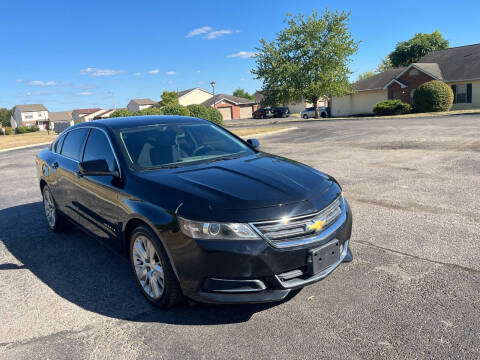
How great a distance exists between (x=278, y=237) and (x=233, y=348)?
86 centimetres

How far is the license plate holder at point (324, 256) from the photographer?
3039 millimetres

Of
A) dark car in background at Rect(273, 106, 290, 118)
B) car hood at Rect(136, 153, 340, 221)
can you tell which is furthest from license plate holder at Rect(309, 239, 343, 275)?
dark car in background at Rect(273, 106, 290, 118)

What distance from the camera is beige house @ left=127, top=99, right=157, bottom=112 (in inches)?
4122

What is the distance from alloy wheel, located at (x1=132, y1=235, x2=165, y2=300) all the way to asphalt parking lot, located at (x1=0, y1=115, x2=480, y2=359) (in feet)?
0.63

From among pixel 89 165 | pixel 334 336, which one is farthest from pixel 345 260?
pixel 89 165

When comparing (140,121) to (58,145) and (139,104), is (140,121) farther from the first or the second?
(139,104)

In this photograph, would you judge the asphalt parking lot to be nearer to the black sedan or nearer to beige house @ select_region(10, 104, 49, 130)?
the black sedan

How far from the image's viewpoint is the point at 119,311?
11.4 ft

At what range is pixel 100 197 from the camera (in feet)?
13.4

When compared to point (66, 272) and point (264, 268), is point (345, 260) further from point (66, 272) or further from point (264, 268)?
point (66, 272)

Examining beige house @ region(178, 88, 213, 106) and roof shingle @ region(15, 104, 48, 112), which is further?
roof shingle @ region(15, 104, 48, 112)

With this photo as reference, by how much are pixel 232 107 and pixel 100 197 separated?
226 feet

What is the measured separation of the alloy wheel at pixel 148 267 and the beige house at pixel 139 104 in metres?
104

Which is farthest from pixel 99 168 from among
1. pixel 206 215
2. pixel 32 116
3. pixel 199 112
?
pixel 32 116
